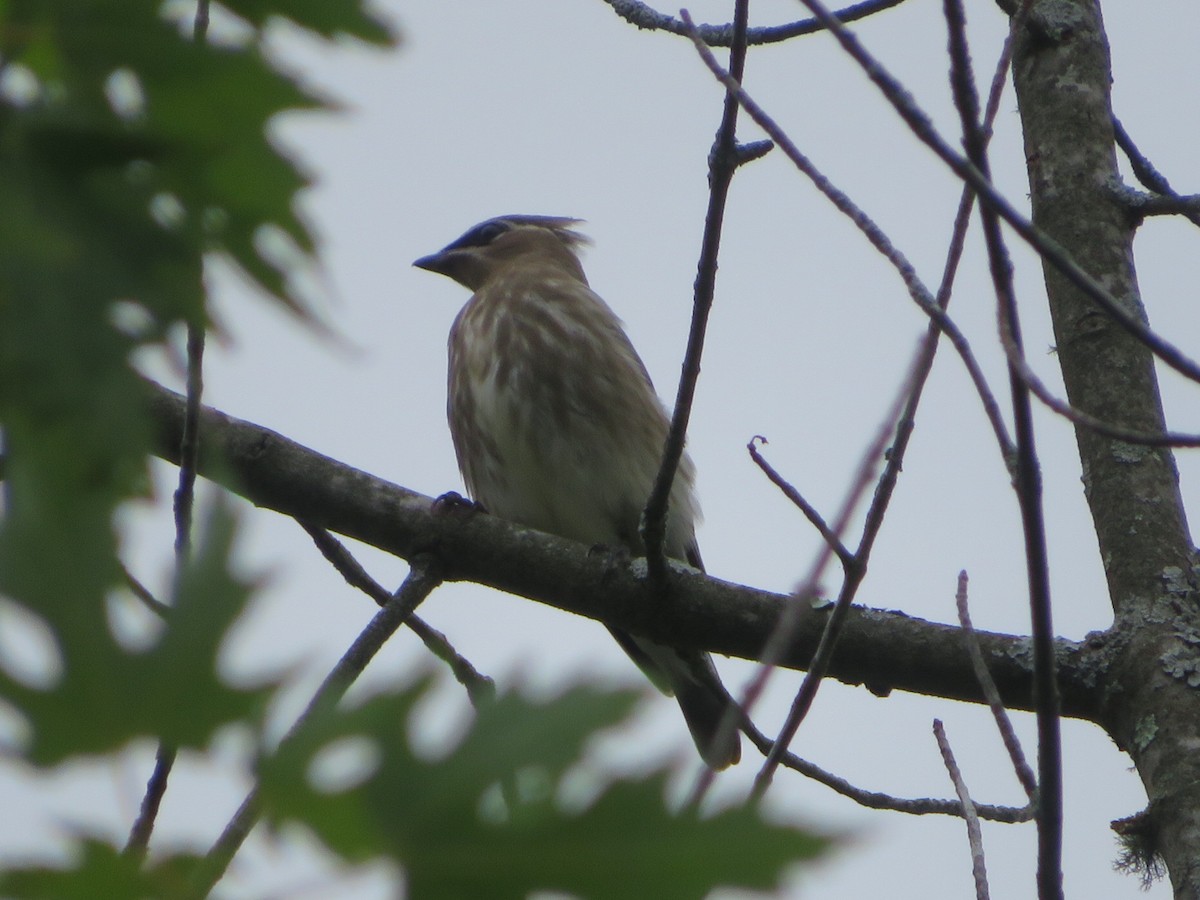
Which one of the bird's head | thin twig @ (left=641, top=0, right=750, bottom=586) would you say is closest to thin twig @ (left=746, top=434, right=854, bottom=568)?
thin twig @ (left=641, top=0, right=750, bottom=586)

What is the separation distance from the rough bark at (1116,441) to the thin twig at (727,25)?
0.58 meters

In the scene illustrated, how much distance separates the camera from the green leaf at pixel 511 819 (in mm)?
971

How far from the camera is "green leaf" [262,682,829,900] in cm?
97

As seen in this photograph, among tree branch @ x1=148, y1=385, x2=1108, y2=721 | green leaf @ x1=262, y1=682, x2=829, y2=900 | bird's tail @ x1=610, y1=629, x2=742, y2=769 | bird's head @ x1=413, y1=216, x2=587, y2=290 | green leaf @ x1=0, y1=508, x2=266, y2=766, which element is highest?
bird's head @ x1=413, y1=216, x2=587, y2=290

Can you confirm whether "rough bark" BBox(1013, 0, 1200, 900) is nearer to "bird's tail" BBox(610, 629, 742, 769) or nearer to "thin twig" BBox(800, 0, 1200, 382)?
"thin twig" BBox(800, 0, 1200, 382)

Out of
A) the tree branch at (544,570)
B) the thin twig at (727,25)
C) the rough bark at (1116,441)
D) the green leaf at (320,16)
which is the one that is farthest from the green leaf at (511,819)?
the thin twig at (727,25)

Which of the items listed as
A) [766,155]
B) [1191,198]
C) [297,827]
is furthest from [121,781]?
[1191,198]

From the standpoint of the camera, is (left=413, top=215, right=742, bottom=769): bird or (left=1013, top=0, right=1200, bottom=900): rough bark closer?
(left=1013, top=0, right=1200, bottom=900): rough bark

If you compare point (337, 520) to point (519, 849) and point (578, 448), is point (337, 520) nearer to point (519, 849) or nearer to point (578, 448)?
point (578, 448)

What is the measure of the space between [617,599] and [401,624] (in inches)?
25.2

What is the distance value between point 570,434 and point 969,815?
3369 millimetres

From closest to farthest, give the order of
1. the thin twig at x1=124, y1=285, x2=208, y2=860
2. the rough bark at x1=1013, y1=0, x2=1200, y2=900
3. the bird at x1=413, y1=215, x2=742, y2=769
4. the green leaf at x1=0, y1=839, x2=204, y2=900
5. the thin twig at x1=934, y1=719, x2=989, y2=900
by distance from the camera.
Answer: the green leaf at x1=0, y1=839, x2=204, y2=900 → the thin twig at x1=124, y1=285, x2=208, y2=860 → the thin twig at x1=934, y1=719, x2=989, y2=900 → the rough bark at x1=1013, y1=0, x2=1200, y2=900 → the bird at x1=413, y1=215, x2=742, y2=769

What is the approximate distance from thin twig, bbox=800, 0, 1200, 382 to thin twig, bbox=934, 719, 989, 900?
3.09 feet

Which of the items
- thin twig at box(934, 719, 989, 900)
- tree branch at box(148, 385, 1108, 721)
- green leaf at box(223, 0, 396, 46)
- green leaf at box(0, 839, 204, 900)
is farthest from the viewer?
tree branch at box(148, 385, 1108, 721)
